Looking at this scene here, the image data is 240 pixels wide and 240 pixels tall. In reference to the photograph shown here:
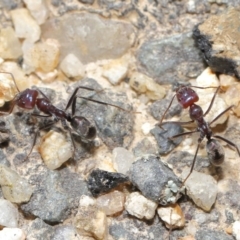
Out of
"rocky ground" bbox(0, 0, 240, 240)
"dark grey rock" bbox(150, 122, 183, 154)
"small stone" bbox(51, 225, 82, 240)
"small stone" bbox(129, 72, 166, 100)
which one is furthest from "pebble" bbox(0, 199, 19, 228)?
"small stone" bbox(129, 72, 166, 100)

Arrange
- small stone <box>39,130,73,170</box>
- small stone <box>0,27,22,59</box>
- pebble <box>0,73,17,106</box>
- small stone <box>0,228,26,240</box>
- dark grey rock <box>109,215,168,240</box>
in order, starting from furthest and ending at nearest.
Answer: small stone <box>0,27,22,59</box>, pebble <box>0,73,17,106</box>, small stone <box>39,130,73,170</box>, dark grey rock <box>109,215,168,240</box>, small stone <box>0,228,26,240</box>

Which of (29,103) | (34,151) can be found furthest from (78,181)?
(29,103)

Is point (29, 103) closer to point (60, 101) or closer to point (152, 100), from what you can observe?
point (60, 101)

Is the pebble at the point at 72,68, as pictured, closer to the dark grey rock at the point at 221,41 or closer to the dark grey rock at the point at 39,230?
the dark grey rock at the point at 221,41

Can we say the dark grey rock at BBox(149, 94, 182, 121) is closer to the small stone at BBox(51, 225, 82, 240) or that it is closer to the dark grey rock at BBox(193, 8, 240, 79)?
the dark grey rock at BBox(193, 8, 240, 79)

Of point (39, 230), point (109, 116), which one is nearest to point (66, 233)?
point (39, 230)

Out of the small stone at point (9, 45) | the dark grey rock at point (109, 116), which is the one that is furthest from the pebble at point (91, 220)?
the small stone at point (9, 45)

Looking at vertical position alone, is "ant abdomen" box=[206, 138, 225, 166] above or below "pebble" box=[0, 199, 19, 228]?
above
